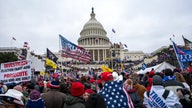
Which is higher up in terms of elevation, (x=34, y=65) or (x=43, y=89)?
(x=34, y=65)

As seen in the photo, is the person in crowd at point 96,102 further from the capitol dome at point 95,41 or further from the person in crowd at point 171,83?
the capitol dome at point 95,41

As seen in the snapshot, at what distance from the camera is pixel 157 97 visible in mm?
4789

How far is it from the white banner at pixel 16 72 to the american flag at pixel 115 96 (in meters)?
3.89

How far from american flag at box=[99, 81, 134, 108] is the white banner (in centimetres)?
389

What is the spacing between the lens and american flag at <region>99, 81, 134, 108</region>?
182 inches

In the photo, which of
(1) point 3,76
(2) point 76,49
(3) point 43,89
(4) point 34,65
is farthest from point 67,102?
(4) point 34,65

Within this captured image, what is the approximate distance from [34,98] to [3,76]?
4.37 meters

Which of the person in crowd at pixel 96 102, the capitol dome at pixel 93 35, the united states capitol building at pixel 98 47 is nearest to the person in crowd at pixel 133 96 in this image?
the person in crowd at pixel 96 102

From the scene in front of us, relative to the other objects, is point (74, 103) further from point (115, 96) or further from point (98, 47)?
point (98, 47)

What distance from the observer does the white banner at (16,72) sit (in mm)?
7988

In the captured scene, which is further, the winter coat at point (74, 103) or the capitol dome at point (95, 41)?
the capitol dome at point (95, 41)

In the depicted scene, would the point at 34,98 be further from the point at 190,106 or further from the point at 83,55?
the point at 83,55

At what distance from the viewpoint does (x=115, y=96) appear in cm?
467

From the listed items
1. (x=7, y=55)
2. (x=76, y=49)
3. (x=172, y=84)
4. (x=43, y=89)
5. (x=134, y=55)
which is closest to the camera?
(x=172, y=84)
